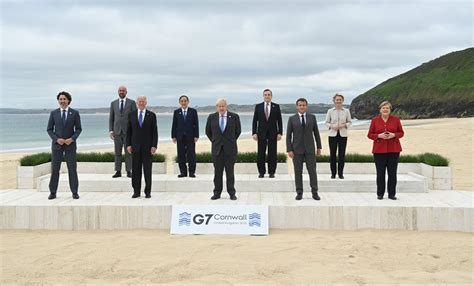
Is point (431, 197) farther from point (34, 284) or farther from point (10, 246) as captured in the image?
point (10, 246)

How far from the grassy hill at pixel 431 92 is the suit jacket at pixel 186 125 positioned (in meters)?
60.7

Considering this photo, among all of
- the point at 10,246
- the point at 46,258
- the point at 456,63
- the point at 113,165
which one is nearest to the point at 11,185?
the point at 113,165

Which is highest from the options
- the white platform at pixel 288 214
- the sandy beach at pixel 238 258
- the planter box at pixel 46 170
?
the planter box at pixel 46 170

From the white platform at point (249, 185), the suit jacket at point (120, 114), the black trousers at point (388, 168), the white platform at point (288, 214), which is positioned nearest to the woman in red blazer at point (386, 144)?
the black trousers at point (388, 168)

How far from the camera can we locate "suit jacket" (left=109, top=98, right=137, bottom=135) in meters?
7.91

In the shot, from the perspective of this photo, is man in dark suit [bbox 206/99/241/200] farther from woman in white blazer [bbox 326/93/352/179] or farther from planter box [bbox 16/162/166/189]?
planter box [bbox 16/162/166/189]

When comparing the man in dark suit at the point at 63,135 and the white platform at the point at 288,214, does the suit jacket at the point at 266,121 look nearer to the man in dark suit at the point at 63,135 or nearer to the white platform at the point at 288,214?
the white platform at the point at 288,214

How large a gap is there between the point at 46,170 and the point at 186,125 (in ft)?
9.81

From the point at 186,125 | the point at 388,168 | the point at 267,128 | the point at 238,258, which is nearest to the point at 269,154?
the point at 267,128

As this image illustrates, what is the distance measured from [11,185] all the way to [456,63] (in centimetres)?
9281

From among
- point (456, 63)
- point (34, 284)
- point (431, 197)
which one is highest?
point (456, 63)

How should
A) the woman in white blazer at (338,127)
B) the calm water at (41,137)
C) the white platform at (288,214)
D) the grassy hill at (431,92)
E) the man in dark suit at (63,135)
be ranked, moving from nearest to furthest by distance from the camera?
the white platform at (288,214), the man in dark suit at (63,135), the woman in white blazer at (338,127), the calm water at (41,137), the grassy hill at (431,92)

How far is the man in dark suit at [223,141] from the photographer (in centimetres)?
661

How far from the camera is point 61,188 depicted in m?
7.46
